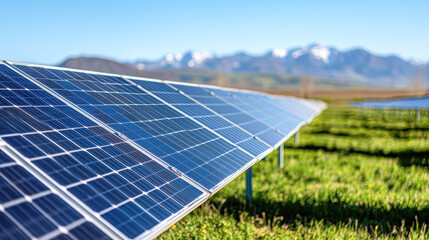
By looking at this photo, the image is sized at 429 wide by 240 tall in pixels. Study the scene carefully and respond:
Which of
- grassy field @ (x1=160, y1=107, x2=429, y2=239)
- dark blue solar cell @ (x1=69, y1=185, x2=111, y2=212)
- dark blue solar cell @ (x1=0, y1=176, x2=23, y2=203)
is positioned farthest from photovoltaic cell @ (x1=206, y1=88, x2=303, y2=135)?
dark blue solar cell @ (x1=0, y1=176, x2=23, y2=203)

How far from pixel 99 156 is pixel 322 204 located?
587cm

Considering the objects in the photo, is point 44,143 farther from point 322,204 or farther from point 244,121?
point 244,121

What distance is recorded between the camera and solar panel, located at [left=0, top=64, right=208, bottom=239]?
11.2ft

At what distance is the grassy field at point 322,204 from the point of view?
21.6 ft

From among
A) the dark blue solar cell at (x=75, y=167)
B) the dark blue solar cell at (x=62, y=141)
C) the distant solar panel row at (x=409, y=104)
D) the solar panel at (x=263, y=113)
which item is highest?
the dark blue solar cell at (x=62, y=141)

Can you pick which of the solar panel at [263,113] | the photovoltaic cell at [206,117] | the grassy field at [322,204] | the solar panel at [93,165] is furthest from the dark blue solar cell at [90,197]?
the solar panel at [263,113]

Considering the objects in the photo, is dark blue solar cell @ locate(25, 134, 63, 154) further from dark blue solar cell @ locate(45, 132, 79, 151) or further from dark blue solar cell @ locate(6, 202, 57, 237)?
dark blue solar cell @ locate(6, 202, 57, 237)

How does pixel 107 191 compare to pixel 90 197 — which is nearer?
pixel 90 197

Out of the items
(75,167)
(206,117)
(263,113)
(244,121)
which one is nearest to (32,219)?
(75,167)

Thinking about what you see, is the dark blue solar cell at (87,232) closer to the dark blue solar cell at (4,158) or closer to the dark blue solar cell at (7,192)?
the dark blue solar cell at (7,192)

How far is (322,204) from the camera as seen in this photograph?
8.30 m

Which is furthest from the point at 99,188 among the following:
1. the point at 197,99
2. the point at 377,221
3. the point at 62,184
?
the point at 197,99

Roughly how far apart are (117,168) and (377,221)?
19.7 feet

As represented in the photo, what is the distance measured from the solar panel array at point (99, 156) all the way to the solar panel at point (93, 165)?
1 cm
